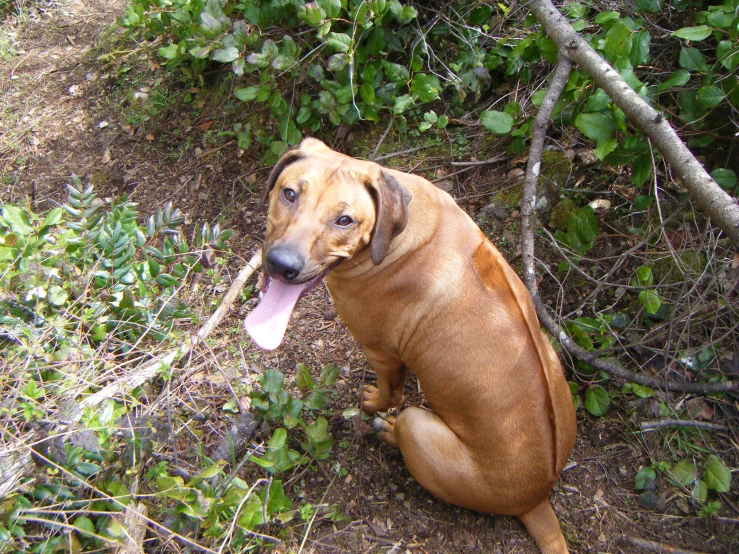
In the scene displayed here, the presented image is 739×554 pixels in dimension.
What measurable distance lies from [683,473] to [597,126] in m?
2.41

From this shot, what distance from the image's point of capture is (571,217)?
4.23 m

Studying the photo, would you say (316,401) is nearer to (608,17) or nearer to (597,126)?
(597,126)

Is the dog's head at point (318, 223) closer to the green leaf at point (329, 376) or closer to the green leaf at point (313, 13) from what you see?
the green leaf at point (329, 376)

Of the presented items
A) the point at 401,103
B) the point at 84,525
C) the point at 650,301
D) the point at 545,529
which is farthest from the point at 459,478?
the point at 401,103

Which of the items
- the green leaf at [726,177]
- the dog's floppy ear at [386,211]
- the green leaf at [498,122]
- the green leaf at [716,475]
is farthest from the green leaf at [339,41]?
the green leaf at [716,475]

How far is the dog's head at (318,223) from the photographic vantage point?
2.91m

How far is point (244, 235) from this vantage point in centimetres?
528

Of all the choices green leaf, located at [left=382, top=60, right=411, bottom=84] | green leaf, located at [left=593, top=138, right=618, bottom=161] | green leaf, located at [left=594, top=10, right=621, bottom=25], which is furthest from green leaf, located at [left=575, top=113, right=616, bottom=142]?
green leaf, located at [left=382, top=60, right=411, bottom=84]

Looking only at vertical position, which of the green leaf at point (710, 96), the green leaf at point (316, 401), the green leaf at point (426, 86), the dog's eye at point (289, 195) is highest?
the green leaf at point (710, 96)

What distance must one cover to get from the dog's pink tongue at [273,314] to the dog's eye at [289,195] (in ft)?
1.57

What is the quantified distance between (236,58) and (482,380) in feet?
10.9

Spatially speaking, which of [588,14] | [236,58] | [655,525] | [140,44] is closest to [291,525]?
[655,525]

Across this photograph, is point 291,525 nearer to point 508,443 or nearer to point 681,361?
point 508,443

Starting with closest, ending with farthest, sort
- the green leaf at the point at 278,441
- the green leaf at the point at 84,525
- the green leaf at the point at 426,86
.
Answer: the green leaf at the point at 84,525 < the green leaf at the point at 278,441 < the green leaf at the point at 426,86
